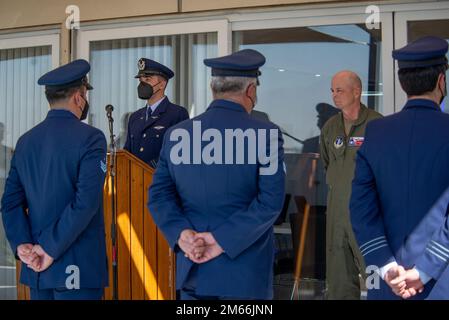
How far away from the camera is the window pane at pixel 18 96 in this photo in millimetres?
6301

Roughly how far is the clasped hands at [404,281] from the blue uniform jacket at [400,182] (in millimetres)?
37

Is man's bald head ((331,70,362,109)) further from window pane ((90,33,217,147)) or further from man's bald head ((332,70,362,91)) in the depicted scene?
window pane ((90,33,217,147))

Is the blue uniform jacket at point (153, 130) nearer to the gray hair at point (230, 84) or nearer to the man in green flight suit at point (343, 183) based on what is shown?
the man in green flight suit at point (343, 183)

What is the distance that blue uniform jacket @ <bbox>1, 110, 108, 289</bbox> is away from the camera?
3.46 metres

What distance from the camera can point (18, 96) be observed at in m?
6.41

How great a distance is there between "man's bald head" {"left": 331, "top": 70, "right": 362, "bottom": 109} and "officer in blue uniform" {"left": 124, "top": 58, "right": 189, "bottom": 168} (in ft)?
3.29

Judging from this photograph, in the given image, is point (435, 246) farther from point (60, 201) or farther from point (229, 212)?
point (60, 201)

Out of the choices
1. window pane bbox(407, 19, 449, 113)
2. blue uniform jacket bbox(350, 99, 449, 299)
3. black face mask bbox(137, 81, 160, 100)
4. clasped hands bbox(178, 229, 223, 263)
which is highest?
window pane bbox(407, 19, 449, 113)

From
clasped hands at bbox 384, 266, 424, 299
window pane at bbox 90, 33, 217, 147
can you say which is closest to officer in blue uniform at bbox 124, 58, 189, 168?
window pane at bbox 90, 33, 217, 147

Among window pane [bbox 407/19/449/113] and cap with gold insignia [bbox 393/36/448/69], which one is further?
window pane [bbox 407/19/449/113]

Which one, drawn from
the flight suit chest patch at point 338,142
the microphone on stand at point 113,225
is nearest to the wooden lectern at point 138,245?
the microphone on stand at point 113,225

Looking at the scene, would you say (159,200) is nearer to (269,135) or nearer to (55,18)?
(269,135)
